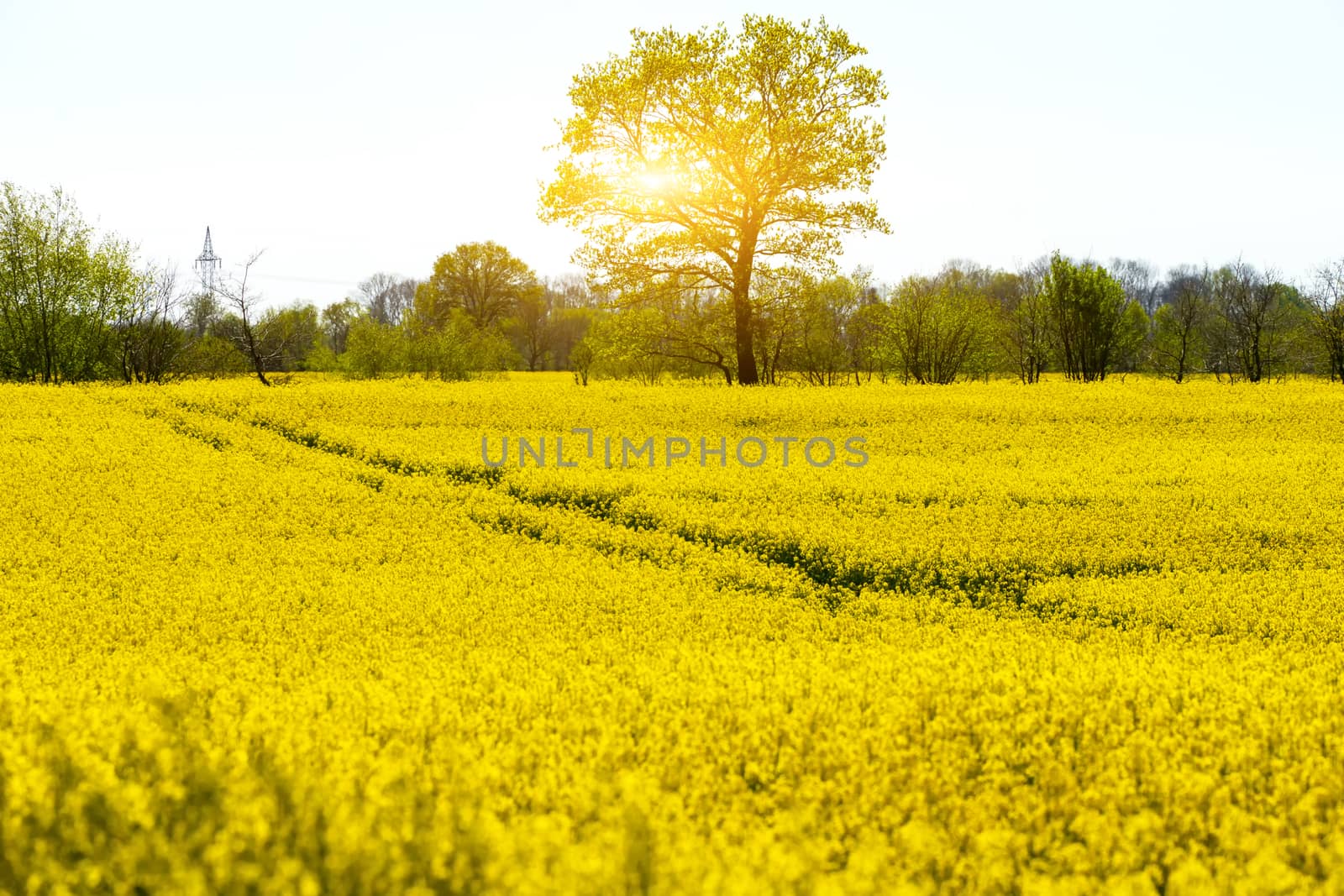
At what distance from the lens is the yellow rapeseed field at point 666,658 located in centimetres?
351

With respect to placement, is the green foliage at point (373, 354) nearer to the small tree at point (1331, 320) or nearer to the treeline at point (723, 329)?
the treeline at point (723, 329)

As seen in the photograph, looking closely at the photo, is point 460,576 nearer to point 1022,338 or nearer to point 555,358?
point 1022,338

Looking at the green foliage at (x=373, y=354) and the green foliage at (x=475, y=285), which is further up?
the green foliage at (x=475, y=285)

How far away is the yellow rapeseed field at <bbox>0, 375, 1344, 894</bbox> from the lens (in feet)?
11.5

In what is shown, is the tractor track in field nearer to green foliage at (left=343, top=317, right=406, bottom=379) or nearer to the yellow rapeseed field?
the yellow rapeseed field

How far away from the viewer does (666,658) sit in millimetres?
7348

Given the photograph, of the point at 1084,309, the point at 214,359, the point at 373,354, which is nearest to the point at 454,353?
the point at 373,354

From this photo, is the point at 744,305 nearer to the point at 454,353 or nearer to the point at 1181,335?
the point at 454,353

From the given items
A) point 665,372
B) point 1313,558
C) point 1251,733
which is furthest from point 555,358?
point 1251,733

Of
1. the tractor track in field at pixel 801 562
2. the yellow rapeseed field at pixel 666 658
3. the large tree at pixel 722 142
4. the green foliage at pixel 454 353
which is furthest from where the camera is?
the green foliage at pixel 454 353

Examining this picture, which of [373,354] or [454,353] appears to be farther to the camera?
[454,353]

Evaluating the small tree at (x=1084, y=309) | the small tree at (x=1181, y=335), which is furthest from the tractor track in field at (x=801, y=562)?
the small tree at (x=1181, y=335)

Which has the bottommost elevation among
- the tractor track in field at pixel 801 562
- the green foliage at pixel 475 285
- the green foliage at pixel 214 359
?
the tractor track in field at pixel 801 562

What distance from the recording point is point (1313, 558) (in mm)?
12117
